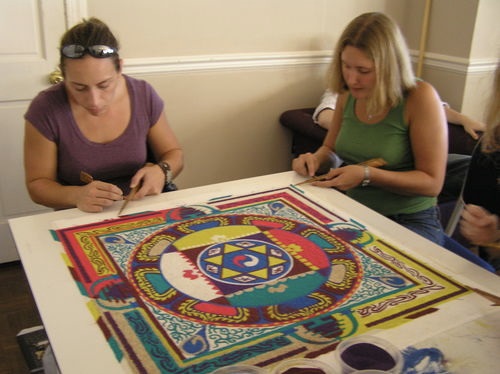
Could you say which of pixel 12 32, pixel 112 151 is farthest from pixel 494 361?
pixel 12 32

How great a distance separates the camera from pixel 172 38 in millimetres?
2561

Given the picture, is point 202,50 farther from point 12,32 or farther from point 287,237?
point 287,237

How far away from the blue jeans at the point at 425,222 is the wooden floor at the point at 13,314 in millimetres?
1227

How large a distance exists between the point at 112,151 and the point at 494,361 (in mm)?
1207

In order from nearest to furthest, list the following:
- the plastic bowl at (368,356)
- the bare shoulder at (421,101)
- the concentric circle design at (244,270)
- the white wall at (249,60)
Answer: the plastic bowl at (368,356) < the concentric circle design at (244,270) < the bare shoulder at (421,101) < the white wall at (249,60)

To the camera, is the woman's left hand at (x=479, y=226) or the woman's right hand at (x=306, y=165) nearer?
the woman's left hand at (x=479, y=226)

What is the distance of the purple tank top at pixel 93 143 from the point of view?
153 cm

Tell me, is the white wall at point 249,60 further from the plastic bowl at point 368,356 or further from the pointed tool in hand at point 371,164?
the plastic bowl at point 368,356

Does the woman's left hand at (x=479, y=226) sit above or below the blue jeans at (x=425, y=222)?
above

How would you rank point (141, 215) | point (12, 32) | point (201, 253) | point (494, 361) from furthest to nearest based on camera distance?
point (12, 32), point (141, 215), point (201, 253), point (494, 361)

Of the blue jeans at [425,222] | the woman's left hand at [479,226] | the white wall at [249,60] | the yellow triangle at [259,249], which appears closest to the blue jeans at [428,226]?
the blue jeans at [425,222]

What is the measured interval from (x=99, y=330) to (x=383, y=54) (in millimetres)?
1131

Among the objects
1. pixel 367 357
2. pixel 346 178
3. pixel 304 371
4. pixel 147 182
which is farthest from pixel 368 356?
pixel 147 182

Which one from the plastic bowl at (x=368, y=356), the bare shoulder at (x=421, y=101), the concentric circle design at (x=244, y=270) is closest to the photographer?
the plastic bowl at (x=368, y=356)
